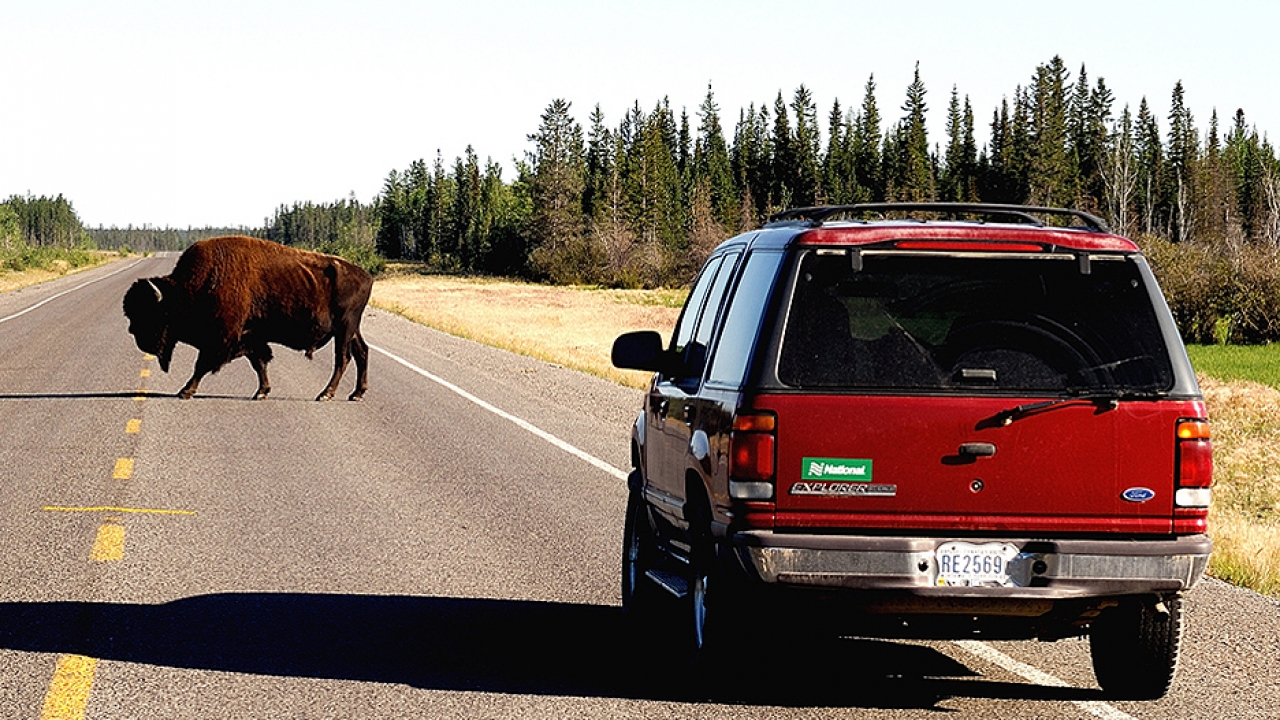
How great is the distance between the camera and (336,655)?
709cm

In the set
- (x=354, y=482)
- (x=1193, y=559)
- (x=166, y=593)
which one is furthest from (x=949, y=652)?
(x=354, y=482)

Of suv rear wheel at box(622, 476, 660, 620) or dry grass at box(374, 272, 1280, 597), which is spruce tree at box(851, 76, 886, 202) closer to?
dry grass at box(374, 272, 1280, 597)

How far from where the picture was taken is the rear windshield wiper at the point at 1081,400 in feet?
19.0

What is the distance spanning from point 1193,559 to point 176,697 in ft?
12.6

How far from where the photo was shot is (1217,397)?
3225 centimetres

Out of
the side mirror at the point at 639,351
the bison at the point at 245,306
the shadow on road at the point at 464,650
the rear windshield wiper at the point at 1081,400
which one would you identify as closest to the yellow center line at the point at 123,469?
the shadow on road at the point at 464,650

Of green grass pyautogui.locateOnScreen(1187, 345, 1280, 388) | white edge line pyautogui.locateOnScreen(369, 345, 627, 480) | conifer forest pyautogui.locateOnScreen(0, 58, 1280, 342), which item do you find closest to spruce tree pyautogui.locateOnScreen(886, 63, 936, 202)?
conifer forest pyautogui.locateOnScreen(0, 58, 1280, 342)

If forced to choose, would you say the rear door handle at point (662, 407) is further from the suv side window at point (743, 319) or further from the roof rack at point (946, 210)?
the roof rack at point (946, 210)

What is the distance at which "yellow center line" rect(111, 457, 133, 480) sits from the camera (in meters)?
12.9

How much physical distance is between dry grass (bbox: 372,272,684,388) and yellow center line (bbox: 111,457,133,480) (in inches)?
445

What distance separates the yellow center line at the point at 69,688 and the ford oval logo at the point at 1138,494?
387 centimetres

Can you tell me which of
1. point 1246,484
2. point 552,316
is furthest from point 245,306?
point 552,316

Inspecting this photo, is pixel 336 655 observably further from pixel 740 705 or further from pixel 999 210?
pixel 999 210

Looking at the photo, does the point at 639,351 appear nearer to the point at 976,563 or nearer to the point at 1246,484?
the point at 976,563
